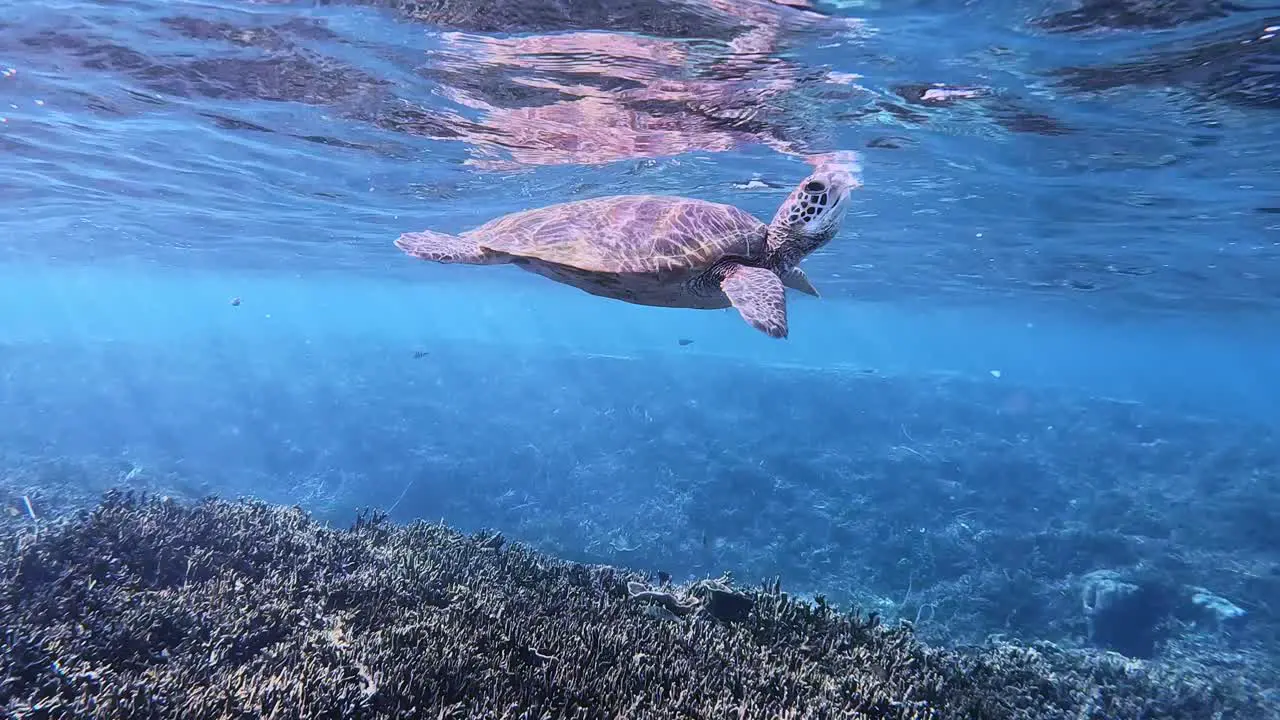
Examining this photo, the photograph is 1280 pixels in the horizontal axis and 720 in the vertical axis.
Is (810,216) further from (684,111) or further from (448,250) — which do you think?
(684,111)

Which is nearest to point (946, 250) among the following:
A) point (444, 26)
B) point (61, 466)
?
point (444, 26)

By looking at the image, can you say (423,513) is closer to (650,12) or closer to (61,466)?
(61,466)

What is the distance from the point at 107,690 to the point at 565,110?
11979 mm

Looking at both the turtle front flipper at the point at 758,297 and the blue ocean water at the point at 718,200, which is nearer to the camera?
the turtle front flipper at the point at 758,297

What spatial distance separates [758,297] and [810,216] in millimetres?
1562

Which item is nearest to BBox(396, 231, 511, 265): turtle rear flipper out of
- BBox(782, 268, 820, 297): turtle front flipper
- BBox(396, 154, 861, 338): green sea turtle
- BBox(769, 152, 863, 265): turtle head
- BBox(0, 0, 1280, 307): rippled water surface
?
BBox(396, 154, 861, 338): green sea turtle

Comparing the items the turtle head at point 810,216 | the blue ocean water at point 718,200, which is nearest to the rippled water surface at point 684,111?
the blue ocean water at point 718,200

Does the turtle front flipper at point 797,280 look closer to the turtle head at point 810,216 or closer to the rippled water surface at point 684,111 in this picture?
the turtle head at point 810,216

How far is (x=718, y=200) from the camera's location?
824 inches

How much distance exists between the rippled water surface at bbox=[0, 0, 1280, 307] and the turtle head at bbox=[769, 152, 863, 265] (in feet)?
11.4

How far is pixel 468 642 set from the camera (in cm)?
563

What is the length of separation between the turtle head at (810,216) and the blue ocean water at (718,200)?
3.45 meters

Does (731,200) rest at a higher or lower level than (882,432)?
higher

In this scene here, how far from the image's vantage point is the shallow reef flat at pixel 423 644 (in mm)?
4922
